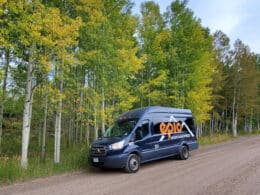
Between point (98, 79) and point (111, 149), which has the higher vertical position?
point (98, 79)

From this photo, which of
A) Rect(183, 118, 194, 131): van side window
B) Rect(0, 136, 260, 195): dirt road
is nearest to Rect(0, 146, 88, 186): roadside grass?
Rect(0, 136, 260, 195): dirt road

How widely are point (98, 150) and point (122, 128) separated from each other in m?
1.51

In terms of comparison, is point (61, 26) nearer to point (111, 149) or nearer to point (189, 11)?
point (111, 149)

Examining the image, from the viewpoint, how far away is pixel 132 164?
36.0ft

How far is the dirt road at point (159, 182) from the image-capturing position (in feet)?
25.7

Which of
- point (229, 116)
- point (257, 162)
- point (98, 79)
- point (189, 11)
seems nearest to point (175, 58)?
point (189, 11)

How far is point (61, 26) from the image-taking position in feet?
36.6

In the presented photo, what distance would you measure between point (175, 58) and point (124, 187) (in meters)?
16.5

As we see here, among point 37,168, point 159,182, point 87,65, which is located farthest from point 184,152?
point 37,168

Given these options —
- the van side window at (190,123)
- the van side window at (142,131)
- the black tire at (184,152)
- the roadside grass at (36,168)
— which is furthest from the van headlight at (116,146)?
the van side window at (190,123)

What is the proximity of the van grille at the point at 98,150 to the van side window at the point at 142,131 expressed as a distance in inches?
56.5

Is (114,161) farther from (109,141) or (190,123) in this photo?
(190,123)

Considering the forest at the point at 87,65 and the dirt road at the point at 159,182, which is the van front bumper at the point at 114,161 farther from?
the forest at the point at 87,65

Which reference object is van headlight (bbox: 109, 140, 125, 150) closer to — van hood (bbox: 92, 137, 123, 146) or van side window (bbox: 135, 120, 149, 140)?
van hood (bbox: 92, 137, 123, 146)
